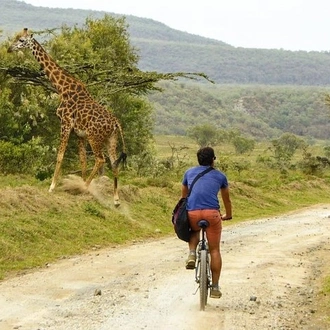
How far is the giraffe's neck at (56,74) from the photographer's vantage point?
20.6m

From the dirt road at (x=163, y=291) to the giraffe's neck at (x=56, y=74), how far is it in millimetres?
5607

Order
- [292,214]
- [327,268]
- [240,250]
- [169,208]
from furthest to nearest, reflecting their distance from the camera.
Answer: [292,214], [169,208], [240,250], [327,268]

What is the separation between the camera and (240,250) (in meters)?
16.1

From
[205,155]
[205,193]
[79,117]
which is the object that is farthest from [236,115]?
[205,193]

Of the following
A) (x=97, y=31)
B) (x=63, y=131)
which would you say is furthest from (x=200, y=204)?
(x=97, y=31)

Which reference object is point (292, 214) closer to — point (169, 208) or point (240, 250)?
Result: point (169, 208)

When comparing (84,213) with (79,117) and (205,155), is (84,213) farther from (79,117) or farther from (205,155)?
(205,155)

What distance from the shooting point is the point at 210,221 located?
32.7ft

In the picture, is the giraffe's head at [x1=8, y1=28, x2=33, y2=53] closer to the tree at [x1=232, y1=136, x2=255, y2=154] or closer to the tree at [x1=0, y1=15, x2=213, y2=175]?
the tree at [x1=0, y1=15, x2=213, y2=175]

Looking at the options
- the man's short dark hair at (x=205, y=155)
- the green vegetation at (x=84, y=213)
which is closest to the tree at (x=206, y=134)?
the green vegetation at (x=84, y=213)

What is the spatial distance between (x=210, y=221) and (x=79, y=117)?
10820 millimetres

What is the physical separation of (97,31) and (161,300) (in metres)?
26.8

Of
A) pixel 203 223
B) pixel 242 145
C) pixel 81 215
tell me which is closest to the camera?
pixel 203 223

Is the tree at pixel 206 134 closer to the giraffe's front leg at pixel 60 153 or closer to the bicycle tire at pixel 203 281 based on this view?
the giraffe's front leg at pixel 60 153
